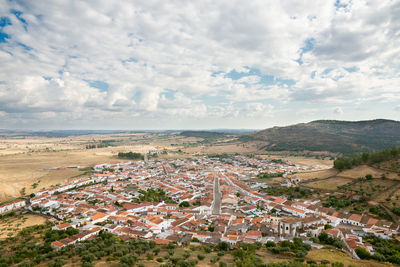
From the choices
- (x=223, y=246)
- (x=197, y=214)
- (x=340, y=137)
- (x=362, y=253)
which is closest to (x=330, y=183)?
(x=362, y=253)

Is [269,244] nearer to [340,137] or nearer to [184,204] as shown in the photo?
[184,204]

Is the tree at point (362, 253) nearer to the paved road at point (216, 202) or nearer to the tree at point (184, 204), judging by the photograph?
the paved road at point (216, 202)

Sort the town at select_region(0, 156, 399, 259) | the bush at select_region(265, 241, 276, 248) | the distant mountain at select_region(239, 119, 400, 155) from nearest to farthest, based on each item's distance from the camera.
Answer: the bush at select_region(265, 241, 276, 248) → the town at select_region(0, 156, 399, 259) → the distant mountain at select_region(239, 119, 400, 155)

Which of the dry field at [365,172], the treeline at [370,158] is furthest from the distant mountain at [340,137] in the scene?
the dry field at [365,172]

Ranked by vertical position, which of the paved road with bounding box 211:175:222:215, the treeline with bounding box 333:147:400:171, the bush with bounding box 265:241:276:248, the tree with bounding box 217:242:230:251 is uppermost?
the treeline with bounding box 333:147:400:171

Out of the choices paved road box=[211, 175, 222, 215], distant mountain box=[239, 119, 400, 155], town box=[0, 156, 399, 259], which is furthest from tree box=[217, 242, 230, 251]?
distant mountain box=[239, 119, 400, 155]

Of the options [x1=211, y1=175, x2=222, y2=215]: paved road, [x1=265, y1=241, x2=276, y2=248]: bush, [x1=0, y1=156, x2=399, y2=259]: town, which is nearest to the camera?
[x1=265, y1=241, x2=276, y2=248]: bush

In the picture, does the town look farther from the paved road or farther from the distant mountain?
the distant mountain
